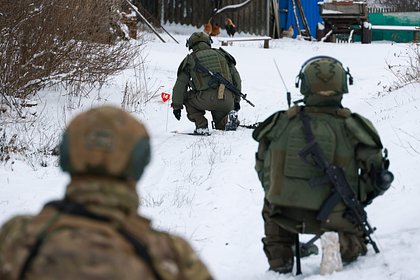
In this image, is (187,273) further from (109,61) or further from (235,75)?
(109,61)

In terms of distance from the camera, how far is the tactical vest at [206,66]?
11172mm

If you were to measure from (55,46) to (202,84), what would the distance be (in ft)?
10.4

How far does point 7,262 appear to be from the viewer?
2.55 meters

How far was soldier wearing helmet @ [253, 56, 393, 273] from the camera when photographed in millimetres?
5020

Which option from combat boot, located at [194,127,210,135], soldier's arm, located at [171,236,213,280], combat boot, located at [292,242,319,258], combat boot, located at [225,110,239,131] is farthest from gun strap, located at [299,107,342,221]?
combat boot, located at [225,110,239,131]

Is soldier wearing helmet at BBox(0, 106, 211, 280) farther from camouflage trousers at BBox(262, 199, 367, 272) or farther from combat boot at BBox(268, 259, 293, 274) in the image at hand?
combat boot at BBox(268, 259, 293, 274)

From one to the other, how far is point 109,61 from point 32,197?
7004 millimetres

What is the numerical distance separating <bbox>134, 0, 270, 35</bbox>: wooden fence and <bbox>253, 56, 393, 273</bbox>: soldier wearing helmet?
2452 centimetres

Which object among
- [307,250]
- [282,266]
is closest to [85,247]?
[282,266]

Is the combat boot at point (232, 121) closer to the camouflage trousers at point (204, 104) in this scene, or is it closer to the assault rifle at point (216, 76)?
the camouflage trousers at point (204, 104)

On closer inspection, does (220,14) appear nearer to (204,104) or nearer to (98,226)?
(204,104)

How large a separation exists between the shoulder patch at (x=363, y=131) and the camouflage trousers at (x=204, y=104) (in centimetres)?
633

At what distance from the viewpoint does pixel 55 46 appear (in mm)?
13227

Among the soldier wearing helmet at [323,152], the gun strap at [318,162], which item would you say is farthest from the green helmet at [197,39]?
the gun strap at [318,162]
